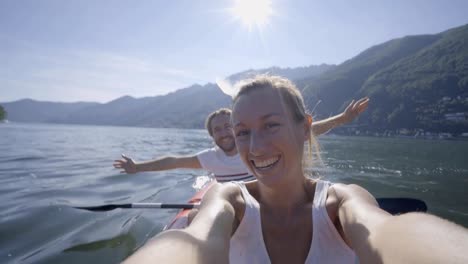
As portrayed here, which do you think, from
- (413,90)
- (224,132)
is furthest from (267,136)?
(413,90)

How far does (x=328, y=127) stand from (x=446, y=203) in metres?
6.43

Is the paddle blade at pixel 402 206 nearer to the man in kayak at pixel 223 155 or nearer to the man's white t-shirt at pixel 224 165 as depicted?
the man in kayak at pixel 223 155

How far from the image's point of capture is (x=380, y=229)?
58.6 inches

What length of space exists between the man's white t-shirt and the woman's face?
307 centimetres

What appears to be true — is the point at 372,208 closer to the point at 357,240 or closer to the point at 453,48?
the point at 357,240

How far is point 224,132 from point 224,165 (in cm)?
67

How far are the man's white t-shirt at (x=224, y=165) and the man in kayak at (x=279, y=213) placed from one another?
2786mm

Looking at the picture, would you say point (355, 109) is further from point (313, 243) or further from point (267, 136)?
point (313, 243)

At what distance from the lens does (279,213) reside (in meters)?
2.23

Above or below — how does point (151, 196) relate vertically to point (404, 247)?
below

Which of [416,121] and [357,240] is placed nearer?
[357,240]

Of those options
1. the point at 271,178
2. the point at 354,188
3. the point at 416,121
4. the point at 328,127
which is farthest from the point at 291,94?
the point at 416,121

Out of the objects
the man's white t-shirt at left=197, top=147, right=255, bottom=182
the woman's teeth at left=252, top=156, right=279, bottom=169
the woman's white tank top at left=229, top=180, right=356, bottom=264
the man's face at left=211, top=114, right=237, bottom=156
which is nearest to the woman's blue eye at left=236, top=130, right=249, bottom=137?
the woman's teeth at left=252, top=156, right=279, bottom=169

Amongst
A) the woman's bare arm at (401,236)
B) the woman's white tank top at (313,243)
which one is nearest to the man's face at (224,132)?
the woman's white tank top at (313,243)
